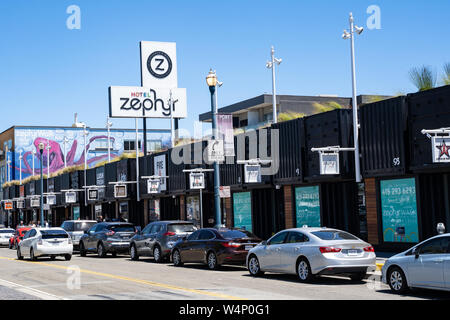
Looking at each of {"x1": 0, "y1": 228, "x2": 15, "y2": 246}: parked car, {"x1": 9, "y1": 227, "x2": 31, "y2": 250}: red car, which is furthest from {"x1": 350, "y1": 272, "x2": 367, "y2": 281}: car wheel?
{"x1": 0, "y1": 228, "x2": 15, "y2": 246}: parked car

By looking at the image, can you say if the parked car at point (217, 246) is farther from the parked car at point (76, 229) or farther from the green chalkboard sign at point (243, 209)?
the parked car at point (76, 229)

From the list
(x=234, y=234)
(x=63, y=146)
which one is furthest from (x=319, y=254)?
(x=63, y=146)

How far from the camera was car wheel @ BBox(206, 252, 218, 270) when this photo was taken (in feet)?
69.9

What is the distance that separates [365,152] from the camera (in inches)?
979

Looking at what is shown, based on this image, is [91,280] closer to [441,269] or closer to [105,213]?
[441,269]

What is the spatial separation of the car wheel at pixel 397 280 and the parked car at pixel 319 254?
5.95ft

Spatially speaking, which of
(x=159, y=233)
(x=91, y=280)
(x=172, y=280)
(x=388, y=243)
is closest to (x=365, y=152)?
(x=388, y=243)

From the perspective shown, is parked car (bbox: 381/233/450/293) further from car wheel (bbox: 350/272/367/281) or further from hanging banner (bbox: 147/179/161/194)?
hanging banner (bbox: 147/179/161/194)

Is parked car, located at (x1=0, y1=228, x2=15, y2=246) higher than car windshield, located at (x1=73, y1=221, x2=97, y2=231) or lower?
lower

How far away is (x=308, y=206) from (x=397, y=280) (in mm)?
14117

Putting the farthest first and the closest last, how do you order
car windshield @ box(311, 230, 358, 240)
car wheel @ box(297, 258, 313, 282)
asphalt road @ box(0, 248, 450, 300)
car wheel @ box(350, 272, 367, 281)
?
car wheel @ box(350, 272, 367, 281), car windshield @ box(311, 230, 358, 240), car wheel @ box(297, 258, 313, 282), asphalt road @ box(0, 248, 450, 300)

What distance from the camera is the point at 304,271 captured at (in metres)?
16.9

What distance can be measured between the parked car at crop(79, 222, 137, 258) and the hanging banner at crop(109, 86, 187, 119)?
16.5 metres

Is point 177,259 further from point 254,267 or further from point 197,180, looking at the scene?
point 197,180
